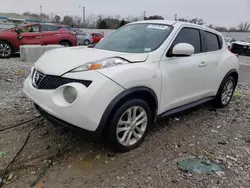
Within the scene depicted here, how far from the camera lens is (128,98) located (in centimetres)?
287

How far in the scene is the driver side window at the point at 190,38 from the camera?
358 centimetres

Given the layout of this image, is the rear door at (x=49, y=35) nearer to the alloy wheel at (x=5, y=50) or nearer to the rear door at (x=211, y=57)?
the alloy wheel at (x=5, y=50)

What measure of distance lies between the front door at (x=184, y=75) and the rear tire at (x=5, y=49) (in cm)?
915

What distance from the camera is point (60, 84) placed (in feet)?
8.80

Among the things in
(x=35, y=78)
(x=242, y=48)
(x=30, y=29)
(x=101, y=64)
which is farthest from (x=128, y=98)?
(x=242, y=48)

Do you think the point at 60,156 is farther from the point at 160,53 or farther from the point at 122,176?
the point at 160,53

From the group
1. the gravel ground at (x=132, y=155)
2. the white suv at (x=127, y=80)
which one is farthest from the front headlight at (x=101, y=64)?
the gravel ground at (x=132, y=155)

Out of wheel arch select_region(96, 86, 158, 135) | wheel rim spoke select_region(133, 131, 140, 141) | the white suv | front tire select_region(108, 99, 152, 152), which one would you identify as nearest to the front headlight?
the white suv

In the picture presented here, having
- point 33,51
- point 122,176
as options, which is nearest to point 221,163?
point 122,176

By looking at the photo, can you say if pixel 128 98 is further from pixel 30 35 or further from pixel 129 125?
pixel 30 35

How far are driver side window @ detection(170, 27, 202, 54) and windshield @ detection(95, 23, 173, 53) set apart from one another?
18 cm

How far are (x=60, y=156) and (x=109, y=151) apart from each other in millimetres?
611

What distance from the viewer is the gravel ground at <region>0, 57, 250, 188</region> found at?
8.44 feet

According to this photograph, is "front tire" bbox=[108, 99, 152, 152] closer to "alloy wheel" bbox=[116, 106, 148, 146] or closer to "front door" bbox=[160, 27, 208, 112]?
"alloy wheel" bbox=[116, 106, 148, 146]
